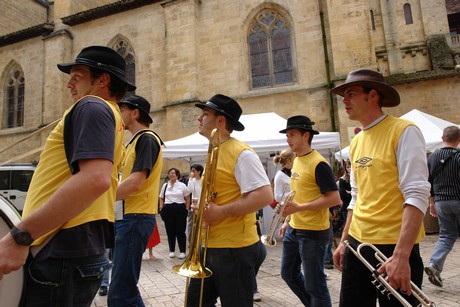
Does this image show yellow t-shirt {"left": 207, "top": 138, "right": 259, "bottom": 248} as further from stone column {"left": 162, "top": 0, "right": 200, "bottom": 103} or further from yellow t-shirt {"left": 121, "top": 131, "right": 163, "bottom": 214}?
stone column {"left": 162, "top": 0, "right": 200, "bottom": 103}

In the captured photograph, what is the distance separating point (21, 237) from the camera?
1.30 metres

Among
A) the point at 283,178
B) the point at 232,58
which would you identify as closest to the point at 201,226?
the point at 283,178

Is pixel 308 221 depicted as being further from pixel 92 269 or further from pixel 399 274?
pixel 92 269

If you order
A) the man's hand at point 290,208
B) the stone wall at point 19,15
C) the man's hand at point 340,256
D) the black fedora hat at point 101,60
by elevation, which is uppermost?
the stone wall at point 19,15

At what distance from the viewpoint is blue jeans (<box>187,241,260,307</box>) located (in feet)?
6.95

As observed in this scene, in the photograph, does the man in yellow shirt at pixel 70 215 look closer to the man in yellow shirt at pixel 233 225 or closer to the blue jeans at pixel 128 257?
the man in yellow shirt at pixel 233 225

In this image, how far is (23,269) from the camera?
1423mm

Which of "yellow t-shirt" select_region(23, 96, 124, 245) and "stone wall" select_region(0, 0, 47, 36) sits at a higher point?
"stone wall" select_region(0, 0, 47, 36)

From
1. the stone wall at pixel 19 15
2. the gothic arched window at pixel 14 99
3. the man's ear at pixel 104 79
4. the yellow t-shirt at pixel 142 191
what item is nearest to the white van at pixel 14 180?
the gothic arched window at pixel 14 99

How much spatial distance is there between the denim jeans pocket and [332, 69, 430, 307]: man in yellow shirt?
5.04 feet

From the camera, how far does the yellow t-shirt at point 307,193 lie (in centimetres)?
318

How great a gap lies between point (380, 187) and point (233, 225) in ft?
3.29

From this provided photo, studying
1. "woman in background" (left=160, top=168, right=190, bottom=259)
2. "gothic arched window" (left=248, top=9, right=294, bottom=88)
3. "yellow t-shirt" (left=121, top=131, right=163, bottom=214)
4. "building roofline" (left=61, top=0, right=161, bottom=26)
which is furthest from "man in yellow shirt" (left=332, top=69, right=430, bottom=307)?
"building roofline" (left=61, top=0, right=161, bottom=26)

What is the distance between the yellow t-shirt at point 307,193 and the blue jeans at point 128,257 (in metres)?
1.50
